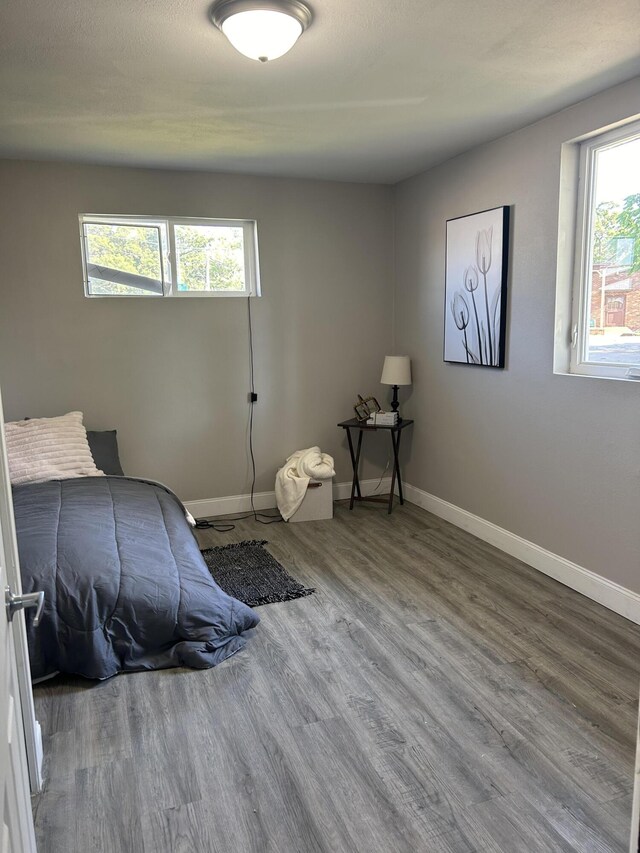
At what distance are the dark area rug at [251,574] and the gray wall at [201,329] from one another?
83 cm

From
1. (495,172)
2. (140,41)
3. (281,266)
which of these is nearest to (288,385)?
(281,266)

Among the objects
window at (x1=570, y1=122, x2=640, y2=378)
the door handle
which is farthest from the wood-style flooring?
window at (x1=570, y1=122, x2=640, y2=378)

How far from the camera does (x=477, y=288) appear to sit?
3.84 meters

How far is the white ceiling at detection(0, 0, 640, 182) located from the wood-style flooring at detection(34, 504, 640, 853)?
2432 millimetres

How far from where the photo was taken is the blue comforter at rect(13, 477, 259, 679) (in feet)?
8.05

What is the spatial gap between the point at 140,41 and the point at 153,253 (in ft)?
7.02

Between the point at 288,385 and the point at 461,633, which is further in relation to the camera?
the point at 288,385

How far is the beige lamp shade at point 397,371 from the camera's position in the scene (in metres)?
4.59

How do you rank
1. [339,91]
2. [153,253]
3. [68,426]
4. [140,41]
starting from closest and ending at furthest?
[140,41] → [339,91] → [68,426] → [153,253]

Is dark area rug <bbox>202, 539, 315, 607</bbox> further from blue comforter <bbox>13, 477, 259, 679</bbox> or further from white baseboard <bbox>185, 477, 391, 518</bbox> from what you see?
white baseboard <bbox>185, 477, 391, 518</bbox>

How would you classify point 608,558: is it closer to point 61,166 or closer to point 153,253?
point 153,253

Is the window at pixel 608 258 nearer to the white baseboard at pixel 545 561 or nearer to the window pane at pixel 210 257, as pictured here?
the white baseboard at pixel 545 561

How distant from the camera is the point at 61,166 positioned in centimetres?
394

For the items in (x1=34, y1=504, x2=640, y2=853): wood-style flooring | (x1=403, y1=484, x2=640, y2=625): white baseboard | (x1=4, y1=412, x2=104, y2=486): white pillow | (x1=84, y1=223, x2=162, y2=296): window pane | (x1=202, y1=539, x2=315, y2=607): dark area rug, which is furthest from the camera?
(x1=84, y1=223, x2=162, y2=296): window pane
